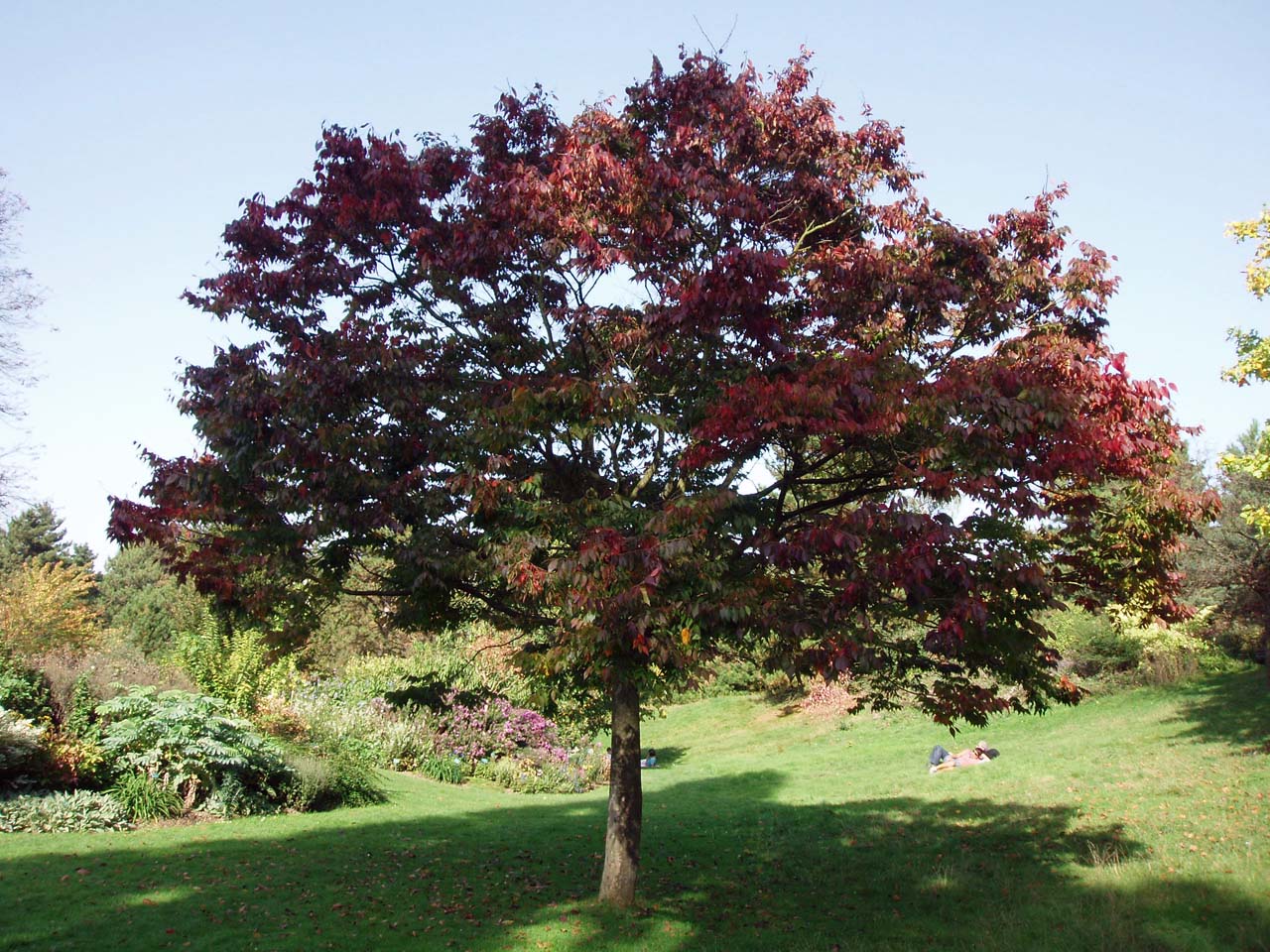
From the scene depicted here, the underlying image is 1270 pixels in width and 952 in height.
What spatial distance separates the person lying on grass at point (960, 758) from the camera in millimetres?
17422

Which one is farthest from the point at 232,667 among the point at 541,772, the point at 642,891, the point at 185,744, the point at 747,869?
the point at 747,869

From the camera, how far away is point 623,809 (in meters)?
8.20

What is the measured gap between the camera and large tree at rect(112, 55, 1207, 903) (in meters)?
6.03

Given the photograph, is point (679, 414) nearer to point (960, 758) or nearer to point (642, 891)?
point (642, 891)

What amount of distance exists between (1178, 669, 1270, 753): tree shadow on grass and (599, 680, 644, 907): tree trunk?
12503 mm

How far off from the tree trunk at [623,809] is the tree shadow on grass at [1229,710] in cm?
1250

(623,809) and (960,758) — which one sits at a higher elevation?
(623,809)

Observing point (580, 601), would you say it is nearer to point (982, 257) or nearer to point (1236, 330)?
point (982, 257)

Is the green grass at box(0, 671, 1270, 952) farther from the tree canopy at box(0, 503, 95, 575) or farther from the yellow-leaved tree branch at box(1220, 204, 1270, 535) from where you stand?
the tree canopy at box(0, 503, 95, 575)

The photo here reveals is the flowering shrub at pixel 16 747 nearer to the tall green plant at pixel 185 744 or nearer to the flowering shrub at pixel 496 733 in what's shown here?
the tall green plant at pixel 185 744

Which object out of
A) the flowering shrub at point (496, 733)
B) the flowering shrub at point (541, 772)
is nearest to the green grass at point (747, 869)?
the flowering shrub at point (541, 772)

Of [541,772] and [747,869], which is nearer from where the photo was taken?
[747,869]

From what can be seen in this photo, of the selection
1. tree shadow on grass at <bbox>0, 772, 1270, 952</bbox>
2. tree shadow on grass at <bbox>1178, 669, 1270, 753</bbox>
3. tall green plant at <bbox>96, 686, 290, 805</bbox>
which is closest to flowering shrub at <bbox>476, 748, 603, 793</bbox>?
tree shadow on grass at <bbox>0, 772, 1270, 952</bbox>

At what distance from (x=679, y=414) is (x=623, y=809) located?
12.0 feet
